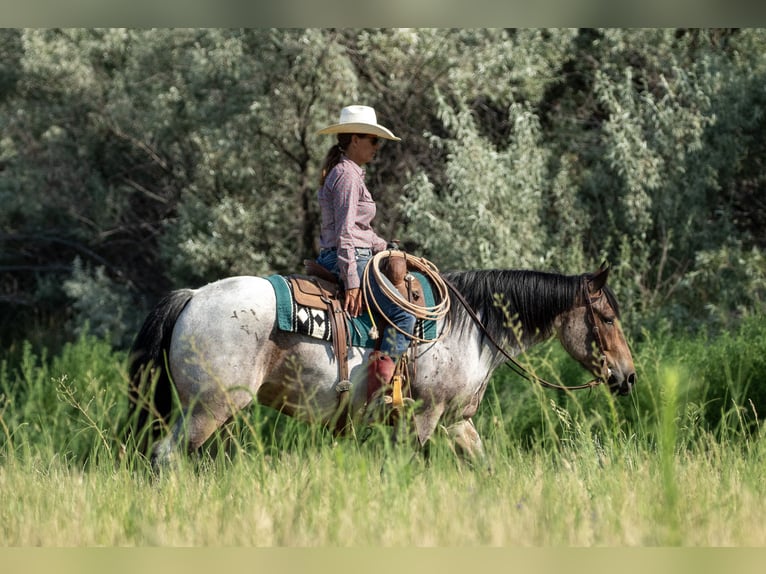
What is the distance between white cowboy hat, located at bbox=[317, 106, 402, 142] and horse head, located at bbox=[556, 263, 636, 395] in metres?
1.40

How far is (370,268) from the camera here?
5316 mm

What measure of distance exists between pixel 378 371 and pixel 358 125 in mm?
1321

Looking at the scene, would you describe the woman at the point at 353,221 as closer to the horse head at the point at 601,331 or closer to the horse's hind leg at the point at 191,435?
the horse's hind leg at the point at 191,435

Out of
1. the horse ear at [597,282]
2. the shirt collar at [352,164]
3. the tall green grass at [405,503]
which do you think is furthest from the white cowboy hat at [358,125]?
the tall green grass at [405,503]

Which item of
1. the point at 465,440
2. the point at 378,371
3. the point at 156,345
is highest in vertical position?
the point at 156,345

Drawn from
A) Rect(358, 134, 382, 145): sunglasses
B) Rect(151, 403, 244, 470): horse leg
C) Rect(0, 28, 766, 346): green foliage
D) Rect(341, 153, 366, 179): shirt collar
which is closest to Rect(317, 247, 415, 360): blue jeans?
Rect(341, 153, 366, 179): shirt collar

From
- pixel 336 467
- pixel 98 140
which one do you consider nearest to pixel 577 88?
pixel 98 140

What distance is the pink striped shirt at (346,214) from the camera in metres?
5.20

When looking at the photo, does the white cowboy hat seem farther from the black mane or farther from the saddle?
the black mane

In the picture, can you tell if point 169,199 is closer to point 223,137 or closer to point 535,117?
point 223,137

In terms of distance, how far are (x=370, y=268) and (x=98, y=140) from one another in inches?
378

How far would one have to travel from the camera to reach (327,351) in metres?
5.20

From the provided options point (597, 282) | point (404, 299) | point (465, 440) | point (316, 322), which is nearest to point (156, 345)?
point (316, 322)

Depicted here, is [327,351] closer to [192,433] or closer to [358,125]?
[192,433]
